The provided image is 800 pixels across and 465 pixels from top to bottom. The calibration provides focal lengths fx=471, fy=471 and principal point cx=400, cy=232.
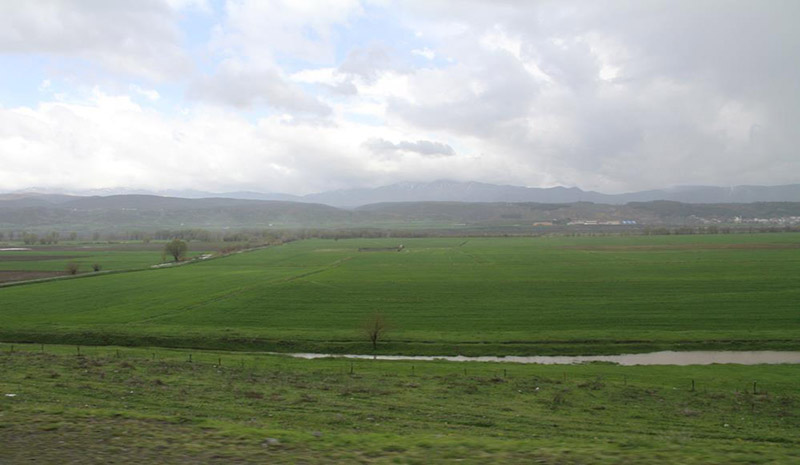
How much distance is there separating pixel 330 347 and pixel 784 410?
31699 millimetres

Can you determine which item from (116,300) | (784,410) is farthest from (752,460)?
(116,300)

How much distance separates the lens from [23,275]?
86.5m

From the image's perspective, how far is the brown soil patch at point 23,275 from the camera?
80.8 meters

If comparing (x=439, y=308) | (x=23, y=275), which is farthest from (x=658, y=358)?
(x=23, y=275)

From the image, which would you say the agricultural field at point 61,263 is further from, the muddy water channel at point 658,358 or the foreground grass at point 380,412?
the muddy water channel at point 658,358

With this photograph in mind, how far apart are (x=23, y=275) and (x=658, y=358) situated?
10220 centimetres

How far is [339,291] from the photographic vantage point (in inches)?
2677

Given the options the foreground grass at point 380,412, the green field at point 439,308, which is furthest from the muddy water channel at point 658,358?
the foreground grass at point 380,412

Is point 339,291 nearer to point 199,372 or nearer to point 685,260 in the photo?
point 199,372

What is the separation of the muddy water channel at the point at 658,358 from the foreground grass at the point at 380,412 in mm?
3129

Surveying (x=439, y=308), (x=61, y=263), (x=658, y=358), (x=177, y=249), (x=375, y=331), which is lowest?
(x=658, y=358)

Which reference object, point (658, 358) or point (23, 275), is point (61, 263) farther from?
point (658, 358)

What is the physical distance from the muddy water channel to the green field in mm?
1199

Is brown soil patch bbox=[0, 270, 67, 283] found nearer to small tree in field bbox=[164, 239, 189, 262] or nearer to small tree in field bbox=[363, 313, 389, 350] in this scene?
small tree in field bbox=[164, 239, 189, 262]
